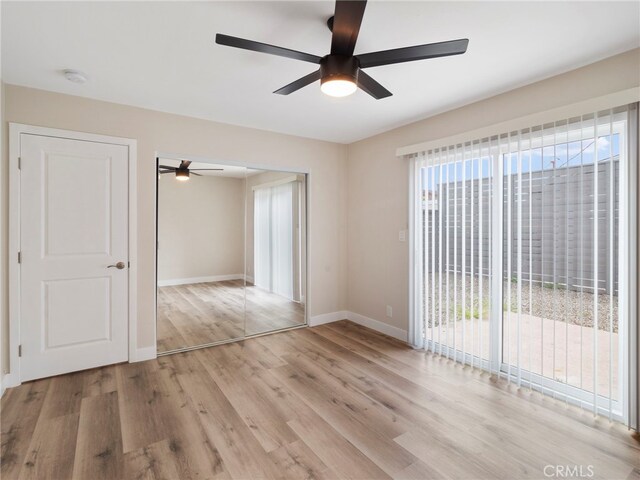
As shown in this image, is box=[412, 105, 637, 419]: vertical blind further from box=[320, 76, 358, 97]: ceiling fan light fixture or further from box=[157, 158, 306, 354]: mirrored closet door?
box=[157, 158, 306, 354]: mirrored closet door

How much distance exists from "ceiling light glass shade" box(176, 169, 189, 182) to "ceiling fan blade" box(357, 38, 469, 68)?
2521mm

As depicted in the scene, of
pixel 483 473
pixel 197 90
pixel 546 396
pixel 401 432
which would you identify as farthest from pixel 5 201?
pixel 546 396

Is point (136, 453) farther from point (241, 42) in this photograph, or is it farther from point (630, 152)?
point (630, 152)

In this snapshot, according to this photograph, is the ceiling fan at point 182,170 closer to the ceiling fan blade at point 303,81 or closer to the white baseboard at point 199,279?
the white baseboard at point 199,279

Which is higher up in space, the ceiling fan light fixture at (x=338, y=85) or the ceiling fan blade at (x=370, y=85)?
the ceiling fan blade at (x=370, y=85)

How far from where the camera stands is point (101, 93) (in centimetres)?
288

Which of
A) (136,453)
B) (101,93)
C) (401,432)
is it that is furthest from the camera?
(101,93)

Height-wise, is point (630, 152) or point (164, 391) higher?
point (630, 152)

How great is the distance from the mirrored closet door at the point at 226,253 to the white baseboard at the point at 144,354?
4.9 inches

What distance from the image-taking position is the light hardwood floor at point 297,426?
182 cm

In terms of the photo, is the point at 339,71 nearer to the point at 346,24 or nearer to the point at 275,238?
the point at 346,24

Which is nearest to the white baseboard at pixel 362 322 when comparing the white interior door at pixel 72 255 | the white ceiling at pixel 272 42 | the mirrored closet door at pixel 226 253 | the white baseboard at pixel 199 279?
the mirrored closet door at pixel 226 253

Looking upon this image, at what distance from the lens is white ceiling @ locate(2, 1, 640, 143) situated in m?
1.80

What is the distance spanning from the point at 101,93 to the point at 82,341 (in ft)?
7.56
